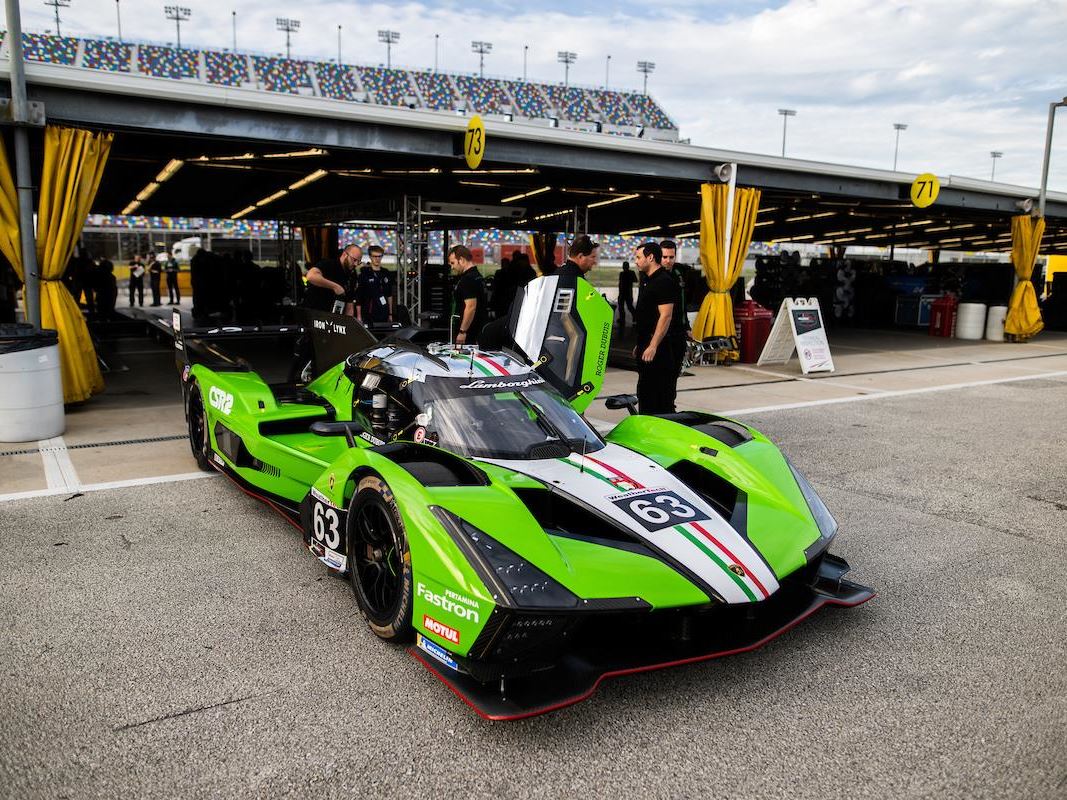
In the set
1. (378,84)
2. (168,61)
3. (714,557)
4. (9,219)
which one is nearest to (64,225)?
(9,219)

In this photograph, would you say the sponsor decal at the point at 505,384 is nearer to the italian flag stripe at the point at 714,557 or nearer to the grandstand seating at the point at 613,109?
the italian flag stripe at the point at 714,557

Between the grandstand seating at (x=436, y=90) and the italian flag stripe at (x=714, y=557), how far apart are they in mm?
61335

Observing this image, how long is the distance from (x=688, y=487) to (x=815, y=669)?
2.91 ft

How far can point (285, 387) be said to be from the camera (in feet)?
19.1

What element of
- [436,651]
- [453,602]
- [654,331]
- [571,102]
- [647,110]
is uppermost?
[571,102]

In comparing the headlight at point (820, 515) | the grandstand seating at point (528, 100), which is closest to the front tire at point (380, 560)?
the headlight at point (820, 515)

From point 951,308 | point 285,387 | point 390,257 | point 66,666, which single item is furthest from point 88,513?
point 390,257

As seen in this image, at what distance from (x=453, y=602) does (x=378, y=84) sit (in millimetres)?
62231

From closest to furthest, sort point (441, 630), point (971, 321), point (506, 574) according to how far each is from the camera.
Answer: point (506, 574) → point (441, 630) → point (971, 321)

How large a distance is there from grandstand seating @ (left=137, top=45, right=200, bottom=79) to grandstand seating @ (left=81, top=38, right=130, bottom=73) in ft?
2.89

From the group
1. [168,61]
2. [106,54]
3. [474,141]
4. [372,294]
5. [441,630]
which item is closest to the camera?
[441,630]

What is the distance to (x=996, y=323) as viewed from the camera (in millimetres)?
17625

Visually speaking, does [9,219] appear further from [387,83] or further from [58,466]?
[387,83]

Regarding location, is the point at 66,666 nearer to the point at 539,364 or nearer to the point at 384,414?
the point at 384,414
